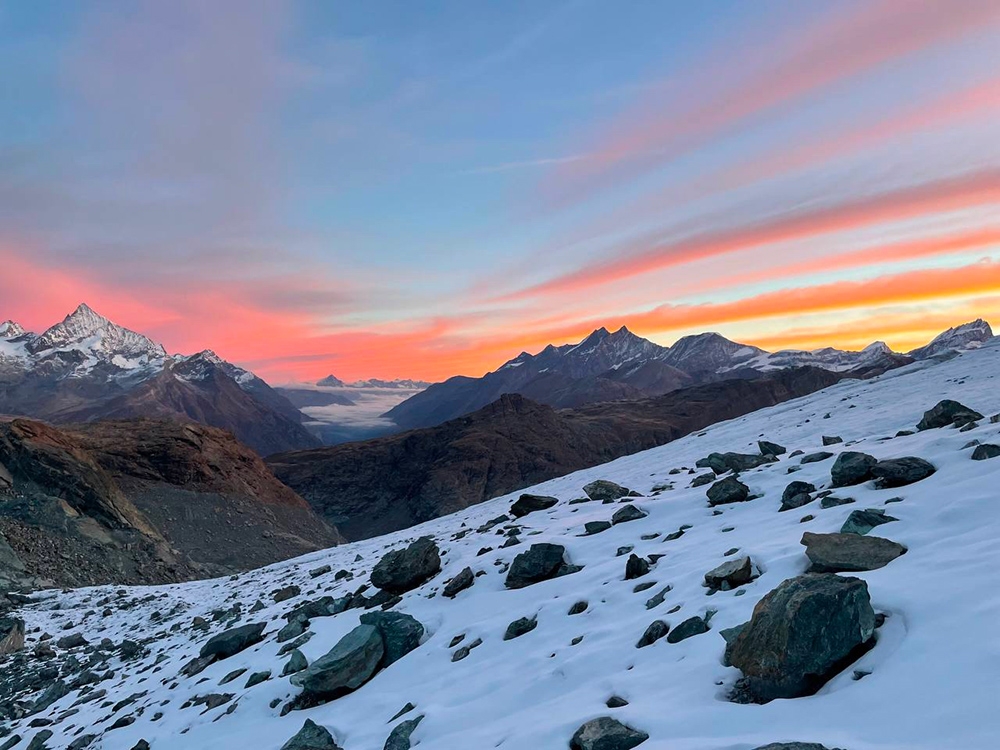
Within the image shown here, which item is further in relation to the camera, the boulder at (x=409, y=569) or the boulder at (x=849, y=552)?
the boulder at (x=409, y=569)

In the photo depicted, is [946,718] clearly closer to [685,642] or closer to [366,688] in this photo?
[685,642]

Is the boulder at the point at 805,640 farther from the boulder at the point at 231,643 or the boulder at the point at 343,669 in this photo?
the boulder at the point at 231,643

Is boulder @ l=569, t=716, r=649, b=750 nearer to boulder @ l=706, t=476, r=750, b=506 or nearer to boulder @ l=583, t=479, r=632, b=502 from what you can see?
boulder @ l=706, t=476, r=750, b=506

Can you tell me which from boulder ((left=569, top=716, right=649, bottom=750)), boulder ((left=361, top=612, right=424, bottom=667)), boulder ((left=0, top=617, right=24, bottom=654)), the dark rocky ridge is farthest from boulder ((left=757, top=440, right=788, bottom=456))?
the dark rocky ridge

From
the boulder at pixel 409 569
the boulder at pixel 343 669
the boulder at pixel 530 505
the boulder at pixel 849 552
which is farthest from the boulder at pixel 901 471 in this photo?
the boulder at pixel 530 505

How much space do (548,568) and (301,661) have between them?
5120 millimetres

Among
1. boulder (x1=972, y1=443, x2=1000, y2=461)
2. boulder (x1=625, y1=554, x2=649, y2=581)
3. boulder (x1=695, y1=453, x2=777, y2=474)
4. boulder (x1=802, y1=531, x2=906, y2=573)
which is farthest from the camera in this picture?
boulder (x1=695, y1=453, x2=777, y2=474)

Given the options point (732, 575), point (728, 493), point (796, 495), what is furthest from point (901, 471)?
point (732, 575)

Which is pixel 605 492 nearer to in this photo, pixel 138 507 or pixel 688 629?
pixel 688 629

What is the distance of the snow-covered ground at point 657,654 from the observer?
4.47 m

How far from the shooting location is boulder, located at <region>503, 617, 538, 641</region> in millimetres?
8977

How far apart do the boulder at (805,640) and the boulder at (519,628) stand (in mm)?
4034

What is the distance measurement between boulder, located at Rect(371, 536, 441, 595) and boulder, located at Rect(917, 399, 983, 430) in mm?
13937

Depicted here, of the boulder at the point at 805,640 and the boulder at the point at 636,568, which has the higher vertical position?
the boulder at the point at 805,640
